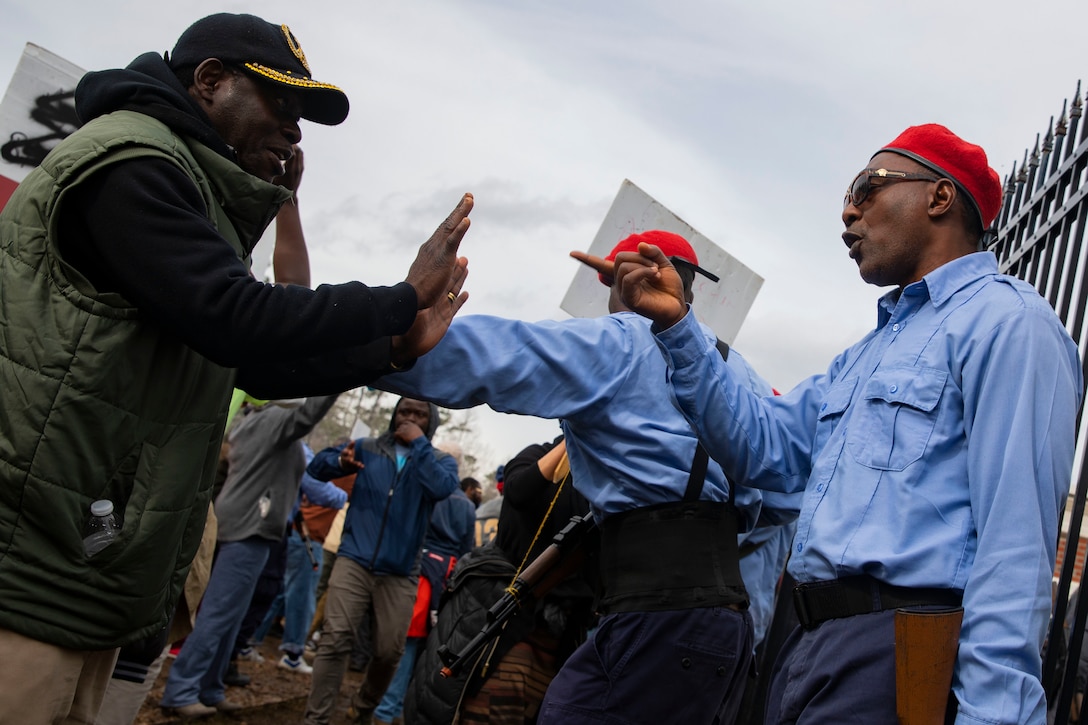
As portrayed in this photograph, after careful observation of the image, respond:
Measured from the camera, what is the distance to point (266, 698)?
8062mm

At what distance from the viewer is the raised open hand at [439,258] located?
238cm

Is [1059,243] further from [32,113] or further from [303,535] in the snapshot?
[303,535]

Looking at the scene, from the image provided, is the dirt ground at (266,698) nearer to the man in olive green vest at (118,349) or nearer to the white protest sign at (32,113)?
the white protest sign at (32,113)

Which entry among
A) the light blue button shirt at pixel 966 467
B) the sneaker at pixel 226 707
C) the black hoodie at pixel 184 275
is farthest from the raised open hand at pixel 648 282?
the sneaker at pixel 226 707

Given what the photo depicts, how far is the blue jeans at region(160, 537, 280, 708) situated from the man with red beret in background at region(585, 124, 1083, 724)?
472cm

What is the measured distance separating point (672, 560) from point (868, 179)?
1295 millimetres

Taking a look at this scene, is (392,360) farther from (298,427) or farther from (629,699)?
(298,427)

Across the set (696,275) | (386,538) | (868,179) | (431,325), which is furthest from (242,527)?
(868,179)

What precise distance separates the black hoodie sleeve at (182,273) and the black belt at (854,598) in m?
Result: 1.22

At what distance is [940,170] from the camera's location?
8.61ft

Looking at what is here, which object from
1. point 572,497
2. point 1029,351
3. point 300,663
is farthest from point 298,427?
point 1029,351

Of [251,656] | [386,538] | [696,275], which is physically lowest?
[251,656]

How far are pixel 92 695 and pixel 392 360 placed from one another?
1.11 m

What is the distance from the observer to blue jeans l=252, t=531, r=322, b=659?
32.3ft
